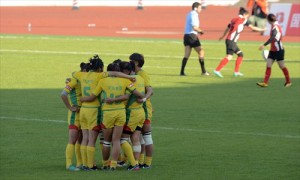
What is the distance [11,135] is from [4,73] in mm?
13469

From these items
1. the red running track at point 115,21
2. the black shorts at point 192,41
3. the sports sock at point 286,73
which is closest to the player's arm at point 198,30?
the black shorts at point 192,41

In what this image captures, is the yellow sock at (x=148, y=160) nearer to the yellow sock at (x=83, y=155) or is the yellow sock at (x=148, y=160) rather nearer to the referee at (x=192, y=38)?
the yellow sock at (x=83, y=155)

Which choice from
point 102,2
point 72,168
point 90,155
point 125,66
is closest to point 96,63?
point 125,66

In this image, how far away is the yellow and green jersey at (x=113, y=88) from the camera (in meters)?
14.6

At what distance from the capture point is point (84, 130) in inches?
590

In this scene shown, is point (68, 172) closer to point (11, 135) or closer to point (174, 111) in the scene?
point (11, 135)

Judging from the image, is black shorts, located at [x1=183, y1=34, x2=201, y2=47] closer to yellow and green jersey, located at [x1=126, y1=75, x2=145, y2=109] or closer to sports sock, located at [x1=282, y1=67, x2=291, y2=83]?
sports sock, located at [x1=282, y1=67, x2=291, y2=83]

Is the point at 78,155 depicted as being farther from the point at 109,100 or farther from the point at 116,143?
the point at 109,100

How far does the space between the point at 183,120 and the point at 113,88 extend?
706 cm

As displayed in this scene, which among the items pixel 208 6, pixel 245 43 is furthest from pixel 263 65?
pixel 208 6

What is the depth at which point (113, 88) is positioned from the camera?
14547 mm

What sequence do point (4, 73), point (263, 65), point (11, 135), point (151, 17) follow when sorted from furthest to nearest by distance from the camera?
point (151, 17)
point (263, 65)
point (4, 73)
point (11, 135)

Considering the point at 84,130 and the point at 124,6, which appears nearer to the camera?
the point at 84,130

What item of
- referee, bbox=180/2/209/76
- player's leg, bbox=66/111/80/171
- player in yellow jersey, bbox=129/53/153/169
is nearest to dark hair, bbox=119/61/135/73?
player in yellow jersey, bbox=129/53/153/169
